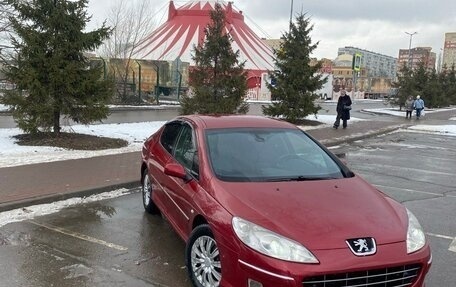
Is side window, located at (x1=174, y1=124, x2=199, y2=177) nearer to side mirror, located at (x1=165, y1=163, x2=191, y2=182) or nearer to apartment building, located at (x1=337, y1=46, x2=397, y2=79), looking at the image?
side mirror, located at (x1=165, y1=163, x2=191, y2=182)

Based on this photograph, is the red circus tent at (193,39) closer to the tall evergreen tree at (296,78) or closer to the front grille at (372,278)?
the tall evergreen tree at (296,78)

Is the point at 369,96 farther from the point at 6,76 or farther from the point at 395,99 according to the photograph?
the point at 6,76

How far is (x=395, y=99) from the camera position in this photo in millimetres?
41188

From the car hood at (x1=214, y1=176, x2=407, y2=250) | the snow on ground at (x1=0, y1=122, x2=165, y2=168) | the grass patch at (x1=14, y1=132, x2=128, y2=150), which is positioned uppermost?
the car hood at (x1=214, y1=176, x2=407, y2=250)

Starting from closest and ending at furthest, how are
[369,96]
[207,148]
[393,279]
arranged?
[393,279]
[207,148]
[369,96]

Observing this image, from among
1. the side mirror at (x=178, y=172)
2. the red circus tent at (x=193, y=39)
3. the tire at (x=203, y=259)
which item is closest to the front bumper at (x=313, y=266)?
the tire at (x=203, y=259)

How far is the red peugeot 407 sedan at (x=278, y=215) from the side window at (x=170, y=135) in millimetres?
240

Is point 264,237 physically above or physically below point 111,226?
above

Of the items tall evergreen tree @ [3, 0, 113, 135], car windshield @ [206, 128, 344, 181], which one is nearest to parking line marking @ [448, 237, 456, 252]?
car windshield @ [206, 128, 344, 181]

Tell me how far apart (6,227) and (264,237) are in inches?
152

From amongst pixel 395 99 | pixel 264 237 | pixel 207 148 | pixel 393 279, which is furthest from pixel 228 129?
pixel 395 99

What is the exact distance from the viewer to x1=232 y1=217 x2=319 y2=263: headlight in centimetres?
349

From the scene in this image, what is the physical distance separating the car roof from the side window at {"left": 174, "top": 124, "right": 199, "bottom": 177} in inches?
6.4

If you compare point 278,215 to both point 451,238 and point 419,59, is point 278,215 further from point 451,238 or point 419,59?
point 419,59
